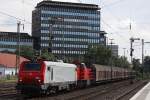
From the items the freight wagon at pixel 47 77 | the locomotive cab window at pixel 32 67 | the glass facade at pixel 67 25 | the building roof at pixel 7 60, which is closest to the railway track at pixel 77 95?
the freight wagon at pixel 47 77

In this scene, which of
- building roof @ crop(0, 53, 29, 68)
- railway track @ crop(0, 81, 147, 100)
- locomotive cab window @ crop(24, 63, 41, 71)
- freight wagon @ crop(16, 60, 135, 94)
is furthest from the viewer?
building roof @ crop(0, 53, 29, 68)

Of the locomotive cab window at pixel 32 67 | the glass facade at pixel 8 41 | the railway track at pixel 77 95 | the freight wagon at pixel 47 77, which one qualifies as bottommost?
the railway track at pixel 77 95

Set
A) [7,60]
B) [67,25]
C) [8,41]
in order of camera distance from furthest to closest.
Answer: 1. [8,41]
2. [67,25]
3. [7,60]

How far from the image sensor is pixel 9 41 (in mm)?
194625

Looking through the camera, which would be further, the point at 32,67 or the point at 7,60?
the point at 7,60

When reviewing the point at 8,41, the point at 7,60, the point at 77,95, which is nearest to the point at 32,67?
the point at 77,95

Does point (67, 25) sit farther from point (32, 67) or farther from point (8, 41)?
point (32, 67)

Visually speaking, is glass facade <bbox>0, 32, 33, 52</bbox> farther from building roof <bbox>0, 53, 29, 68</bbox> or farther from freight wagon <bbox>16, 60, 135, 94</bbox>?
freight wagon <bbox>16, 60, 135, 94</bbox>

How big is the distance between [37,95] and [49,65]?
251 cm

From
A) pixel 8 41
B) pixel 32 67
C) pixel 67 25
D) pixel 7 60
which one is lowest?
pixel 7 60

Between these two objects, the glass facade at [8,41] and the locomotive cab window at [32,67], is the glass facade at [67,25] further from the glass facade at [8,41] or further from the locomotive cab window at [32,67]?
the locomotive cab window at [32,67]

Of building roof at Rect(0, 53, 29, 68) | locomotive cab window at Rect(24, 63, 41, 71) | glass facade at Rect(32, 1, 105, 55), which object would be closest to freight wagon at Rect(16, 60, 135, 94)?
locomotive cab window at Rect(24, 63, 41, 71)

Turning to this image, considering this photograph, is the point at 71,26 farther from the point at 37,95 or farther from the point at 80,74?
the point at 37,95

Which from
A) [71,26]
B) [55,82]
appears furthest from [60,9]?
[55,82]
